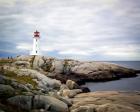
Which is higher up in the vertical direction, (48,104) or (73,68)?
(73,68)

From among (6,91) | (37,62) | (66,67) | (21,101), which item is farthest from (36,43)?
(21,101)

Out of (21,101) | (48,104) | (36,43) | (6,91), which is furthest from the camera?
(36,43)

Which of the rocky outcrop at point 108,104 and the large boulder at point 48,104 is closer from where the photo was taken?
the large boulder at point 48,104

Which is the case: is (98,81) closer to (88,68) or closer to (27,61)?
(88,68)

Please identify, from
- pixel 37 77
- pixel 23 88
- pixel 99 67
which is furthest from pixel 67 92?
pixel 99 67

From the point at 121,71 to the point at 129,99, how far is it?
51333 millimetres

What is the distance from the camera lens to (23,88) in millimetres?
22875

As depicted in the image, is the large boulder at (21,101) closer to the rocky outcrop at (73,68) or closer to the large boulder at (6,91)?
the large boulder at (6,91)

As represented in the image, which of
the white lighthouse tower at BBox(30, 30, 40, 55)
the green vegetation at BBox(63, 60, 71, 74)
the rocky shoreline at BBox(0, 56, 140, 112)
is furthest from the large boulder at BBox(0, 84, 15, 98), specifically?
the white lighthouse tower at BBox(30, 30, 40, 55)

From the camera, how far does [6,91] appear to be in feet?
67.0

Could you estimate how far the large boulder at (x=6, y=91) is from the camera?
20.0 metres

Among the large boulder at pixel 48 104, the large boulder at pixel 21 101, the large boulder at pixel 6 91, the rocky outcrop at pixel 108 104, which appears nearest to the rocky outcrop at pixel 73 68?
the rocky outcrop at pixel 108 104

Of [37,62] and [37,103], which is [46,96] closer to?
[37,103]

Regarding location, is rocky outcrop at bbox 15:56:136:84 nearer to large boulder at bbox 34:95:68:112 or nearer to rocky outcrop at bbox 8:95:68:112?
large boulder at bbox 34:95:68:112
